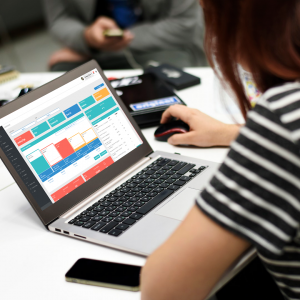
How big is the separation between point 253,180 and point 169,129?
60 cm

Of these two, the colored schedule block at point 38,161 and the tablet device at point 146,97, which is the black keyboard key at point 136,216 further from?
the tablet device at point 146,97

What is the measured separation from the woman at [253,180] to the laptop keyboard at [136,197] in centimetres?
21

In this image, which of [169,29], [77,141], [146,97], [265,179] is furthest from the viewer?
[169,29]

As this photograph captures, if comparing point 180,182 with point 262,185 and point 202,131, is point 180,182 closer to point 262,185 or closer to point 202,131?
point 202,131

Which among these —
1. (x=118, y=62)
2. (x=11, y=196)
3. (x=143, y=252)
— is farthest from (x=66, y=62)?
(x=143, y=252)

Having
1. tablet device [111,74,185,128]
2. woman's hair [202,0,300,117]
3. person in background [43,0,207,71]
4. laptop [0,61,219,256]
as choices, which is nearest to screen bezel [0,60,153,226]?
laptop [0,61,219,256]

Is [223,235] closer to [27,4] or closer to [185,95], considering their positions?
[185,95]

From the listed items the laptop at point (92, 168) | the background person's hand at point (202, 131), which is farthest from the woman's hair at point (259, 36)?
the background person's hand at point (202, 131)

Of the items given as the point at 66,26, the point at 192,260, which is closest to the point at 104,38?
the point at 66,26

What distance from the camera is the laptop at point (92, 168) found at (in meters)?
0.70

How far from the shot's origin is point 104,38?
188 centimetres

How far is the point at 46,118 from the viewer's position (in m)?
0.78

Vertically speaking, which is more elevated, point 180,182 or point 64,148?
point 64,148

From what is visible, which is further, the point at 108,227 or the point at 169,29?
the point at 169,29
